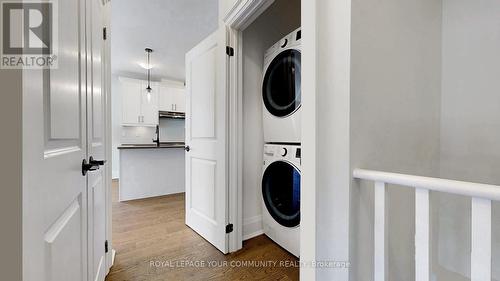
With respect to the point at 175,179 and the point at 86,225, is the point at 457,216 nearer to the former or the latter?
the point at 86,225

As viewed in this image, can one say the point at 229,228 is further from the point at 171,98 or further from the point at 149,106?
the point at 171,98

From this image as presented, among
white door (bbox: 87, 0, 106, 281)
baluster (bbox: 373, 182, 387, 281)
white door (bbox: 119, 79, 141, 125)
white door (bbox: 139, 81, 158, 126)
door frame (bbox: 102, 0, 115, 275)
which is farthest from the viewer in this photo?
white door (bbox: 139, 81, 158, 126)

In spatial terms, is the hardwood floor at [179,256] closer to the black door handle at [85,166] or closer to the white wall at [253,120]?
the white wall at [253,120]

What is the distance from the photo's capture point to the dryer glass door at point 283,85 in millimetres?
1712

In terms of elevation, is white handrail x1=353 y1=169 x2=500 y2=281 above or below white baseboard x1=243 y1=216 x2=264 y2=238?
above

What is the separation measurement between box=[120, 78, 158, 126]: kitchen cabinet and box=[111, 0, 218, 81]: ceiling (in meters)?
0.46

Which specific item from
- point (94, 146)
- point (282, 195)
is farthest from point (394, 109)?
point (94, 146)

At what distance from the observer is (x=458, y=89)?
4.06 feet

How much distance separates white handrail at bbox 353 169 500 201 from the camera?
583mm

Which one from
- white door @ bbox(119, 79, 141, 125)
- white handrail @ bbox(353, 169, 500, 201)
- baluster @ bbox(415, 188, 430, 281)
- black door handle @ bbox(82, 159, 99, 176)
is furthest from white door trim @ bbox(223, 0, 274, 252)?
white door @ bbox(119, 79, 141, 125)

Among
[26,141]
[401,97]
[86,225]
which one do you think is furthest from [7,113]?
[401,97]

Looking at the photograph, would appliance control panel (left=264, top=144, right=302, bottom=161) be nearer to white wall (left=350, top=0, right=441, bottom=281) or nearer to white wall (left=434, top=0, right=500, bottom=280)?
white wall (left=350, top=0, right=441, bottom=281)

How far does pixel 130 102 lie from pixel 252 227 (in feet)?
12.7

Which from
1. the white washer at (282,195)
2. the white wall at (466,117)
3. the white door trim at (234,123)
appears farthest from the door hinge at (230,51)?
the white wall at (466,117)
